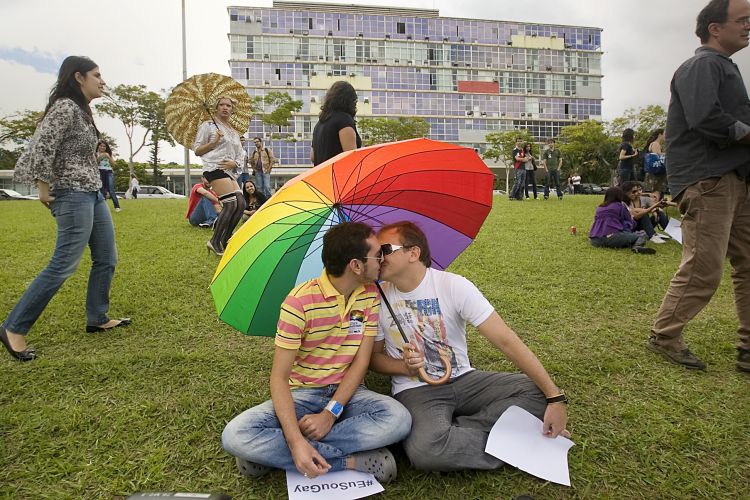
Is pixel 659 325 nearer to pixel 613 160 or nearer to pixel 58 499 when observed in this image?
pixel 58 499

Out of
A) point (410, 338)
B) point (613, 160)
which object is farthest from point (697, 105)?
point (613, 160)

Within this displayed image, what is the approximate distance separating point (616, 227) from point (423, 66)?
222 feet

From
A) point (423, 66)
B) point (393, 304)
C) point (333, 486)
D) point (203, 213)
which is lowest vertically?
point (333, 486)

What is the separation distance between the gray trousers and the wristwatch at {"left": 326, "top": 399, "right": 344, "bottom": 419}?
0.35 metres

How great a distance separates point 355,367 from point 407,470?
1.82 feet

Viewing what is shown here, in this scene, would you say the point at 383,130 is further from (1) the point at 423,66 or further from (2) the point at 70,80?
(2) the point at 70,80

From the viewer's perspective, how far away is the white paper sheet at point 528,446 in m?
2.27

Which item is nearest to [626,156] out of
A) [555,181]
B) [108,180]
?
[555,181]

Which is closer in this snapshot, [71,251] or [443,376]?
[443,376]

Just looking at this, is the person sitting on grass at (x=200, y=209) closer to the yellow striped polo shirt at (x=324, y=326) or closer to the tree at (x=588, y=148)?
the yellow striped polo shirt at (x=324, y=326)

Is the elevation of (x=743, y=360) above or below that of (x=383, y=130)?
below

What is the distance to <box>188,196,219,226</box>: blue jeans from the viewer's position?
10.3m

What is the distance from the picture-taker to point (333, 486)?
2195 mm

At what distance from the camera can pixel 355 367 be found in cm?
261
